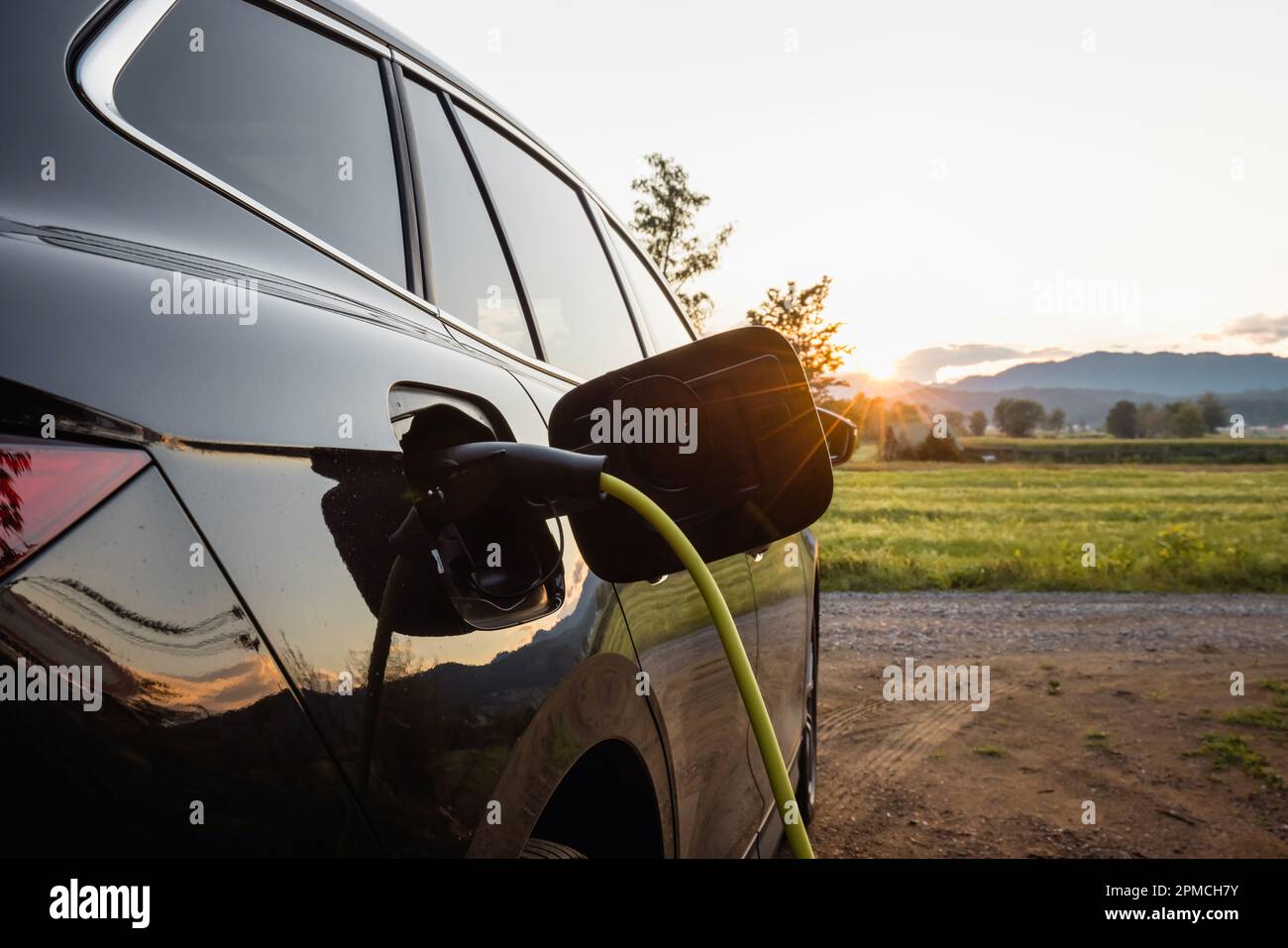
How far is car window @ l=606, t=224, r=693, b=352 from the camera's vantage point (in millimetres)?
3174

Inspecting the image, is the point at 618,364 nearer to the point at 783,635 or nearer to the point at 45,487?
the point at 783,635

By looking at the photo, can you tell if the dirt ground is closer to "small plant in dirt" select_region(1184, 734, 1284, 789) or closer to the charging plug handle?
"small plant in dirt" select_region(1184, 734, 1284, 789)

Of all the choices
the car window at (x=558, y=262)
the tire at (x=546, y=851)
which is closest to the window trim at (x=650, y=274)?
the car window at (x=558, y=262)

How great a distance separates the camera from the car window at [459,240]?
1853 mm

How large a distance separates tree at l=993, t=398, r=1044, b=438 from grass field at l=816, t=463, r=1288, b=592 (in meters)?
85.7

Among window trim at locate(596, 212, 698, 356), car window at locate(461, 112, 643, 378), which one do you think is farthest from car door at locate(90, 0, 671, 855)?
window trim at locate(596, 212, 698, 356)

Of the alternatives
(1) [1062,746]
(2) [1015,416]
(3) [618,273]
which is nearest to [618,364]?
(3) [618,273]

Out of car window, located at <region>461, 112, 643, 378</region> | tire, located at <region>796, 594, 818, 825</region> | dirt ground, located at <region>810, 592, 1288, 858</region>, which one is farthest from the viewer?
dirt ground, located at <region>810, 592, 1288, 858</region>

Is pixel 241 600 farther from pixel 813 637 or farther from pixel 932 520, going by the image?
pixel 932 520

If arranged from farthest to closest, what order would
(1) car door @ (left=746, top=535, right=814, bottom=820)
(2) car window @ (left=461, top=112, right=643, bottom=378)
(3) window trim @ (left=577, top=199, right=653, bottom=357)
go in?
(3) window trim @ (left=577, top=199, right=653, bottom=357) → (1) car door @ (left=746, top=535, right=814, bottom=820) → (2) car window @ (left=461, top=112, right=643, bottom=378)

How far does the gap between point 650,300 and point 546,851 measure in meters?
2.23

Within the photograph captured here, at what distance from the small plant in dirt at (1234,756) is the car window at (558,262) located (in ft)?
13.8
